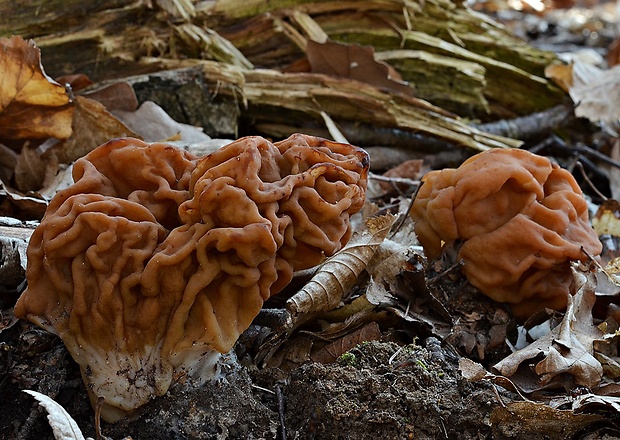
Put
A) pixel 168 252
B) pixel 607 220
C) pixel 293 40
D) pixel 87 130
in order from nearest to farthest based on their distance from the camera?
pixel 168 252
pixel 87 130
pixel 607 220
pixel 293 40

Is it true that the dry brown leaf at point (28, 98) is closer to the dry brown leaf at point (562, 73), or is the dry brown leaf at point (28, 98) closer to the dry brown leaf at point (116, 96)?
the dry brown leaf at point (116, 96)

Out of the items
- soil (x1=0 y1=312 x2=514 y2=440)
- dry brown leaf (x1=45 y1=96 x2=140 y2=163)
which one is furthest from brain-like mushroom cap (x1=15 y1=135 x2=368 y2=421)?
dry brown leaf (x1=45 y1=96 x2=140 y2=163)

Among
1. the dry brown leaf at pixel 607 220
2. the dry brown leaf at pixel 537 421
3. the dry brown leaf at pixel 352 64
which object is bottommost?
the dry brown leaf at pixel 607 220

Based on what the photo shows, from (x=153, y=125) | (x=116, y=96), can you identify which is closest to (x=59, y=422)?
(x=153, y=125)

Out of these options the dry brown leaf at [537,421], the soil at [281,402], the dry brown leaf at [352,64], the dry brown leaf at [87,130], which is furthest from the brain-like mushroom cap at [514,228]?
the dry brown leaf at [87,130]

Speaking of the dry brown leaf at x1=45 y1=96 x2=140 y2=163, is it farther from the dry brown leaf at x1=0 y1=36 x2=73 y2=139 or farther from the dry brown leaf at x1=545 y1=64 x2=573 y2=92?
the dry brown leaf at x1=545 y1=64 x2=573 y2=92

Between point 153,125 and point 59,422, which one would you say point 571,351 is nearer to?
point 59,422

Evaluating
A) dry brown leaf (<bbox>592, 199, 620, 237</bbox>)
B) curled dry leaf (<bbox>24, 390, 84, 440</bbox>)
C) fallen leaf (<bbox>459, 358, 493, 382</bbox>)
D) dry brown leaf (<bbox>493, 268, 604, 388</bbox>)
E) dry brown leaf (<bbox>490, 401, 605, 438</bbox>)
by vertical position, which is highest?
curled dry leaf (<bbox>24, 390, 84, 440</bbox>)
